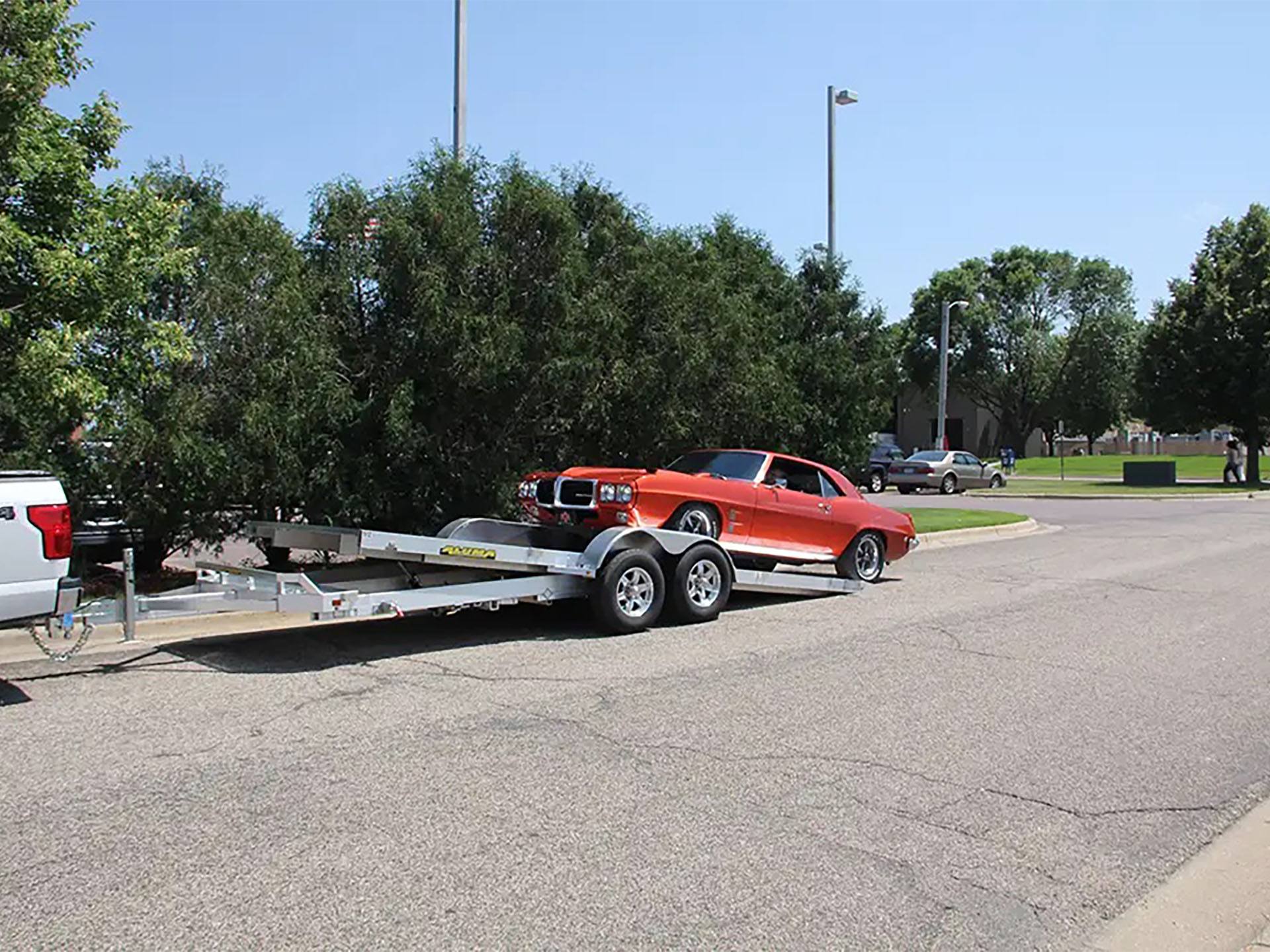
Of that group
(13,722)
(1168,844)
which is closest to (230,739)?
(13,722)

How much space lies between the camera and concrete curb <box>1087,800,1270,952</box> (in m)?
4.14

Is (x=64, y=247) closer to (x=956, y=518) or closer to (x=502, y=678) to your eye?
(x=502, y=678)

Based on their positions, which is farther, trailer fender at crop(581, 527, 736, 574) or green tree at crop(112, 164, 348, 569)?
green tree at crop(112, 164, 348, 569)

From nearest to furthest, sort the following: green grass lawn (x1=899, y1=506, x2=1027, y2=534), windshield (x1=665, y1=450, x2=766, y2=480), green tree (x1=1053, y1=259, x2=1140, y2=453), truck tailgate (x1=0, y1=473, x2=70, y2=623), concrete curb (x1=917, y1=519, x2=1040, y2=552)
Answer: truck tailgate (x1=0, y1=473, x2=70, y2=623), windshield (x1=665, y1=450, x2=766, y2=480), concrete curb (x1=917, y1=519, x2=1040, y2=552), green grass lawn (x1=899, y1=506, x2=1027, y2=534), green tree (x1=1053, y1=259, x2=1140, y2=453)

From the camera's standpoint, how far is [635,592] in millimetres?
10008

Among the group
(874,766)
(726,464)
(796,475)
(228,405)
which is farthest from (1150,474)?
(874,766)

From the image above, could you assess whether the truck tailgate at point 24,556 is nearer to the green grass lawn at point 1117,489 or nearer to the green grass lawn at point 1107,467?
the green grass lawn at point 1117,489

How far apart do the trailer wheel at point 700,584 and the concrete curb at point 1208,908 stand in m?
5.67

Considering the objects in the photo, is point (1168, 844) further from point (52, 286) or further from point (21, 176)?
point (21, 176)

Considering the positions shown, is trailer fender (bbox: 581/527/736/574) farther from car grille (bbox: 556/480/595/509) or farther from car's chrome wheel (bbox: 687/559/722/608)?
car grille (bbox: 556/480/595/509)

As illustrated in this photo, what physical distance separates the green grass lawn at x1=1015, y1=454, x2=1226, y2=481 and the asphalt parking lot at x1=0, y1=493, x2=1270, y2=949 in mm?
47450

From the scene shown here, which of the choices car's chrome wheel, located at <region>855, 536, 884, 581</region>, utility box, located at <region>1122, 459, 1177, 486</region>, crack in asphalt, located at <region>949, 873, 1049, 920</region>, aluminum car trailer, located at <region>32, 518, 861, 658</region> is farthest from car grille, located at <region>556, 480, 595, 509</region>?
utility box, located at <region>1122, 459, 1177, 486</region>

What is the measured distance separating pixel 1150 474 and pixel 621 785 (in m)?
43.5

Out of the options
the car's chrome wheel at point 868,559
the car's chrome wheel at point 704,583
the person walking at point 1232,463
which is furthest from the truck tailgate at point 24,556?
the person walking at point 1232,463
